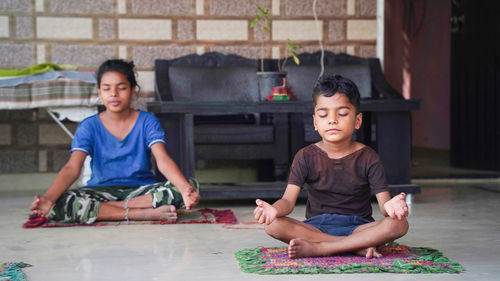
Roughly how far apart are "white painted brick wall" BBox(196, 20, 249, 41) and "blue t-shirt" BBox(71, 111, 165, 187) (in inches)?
59.6

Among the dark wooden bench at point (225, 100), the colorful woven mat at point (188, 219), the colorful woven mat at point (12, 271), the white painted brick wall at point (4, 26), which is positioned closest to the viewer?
the colorful woven mat at point (12, 271)

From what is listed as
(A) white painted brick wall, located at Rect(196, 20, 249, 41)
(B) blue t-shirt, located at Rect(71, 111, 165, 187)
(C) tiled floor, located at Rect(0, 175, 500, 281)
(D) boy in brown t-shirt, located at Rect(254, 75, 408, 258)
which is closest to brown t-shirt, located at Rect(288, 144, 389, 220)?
(D) boy in brown t-shirt, located at Rect(254, 75, 408, 258)

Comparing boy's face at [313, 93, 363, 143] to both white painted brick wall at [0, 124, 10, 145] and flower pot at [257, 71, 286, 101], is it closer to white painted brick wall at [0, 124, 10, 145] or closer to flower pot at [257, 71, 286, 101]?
flower pot at [257, 71, 286, 101]

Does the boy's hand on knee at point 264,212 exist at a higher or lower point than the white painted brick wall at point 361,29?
lower

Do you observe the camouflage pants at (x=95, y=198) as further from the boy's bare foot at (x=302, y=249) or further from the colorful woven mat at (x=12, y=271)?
the boy's bare foot at (x=302, y=249)

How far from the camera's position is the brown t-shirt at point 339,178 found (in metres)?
2.41

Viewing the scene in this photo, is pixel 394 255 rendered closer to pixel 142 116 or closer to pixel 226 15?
pixel 142 116

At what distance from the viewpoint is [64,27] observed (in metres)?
4.74

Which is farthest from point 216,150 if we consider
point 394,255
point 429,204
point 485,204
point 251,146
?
point 394,255

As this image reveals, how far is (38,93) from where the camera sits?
4.15 m

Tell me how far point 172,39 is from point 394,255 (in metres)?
2.88

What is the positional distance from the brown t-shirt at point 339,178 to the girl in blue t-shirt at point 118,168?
0.85 m

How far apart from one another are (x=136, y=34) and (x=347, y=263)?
3.01 metres

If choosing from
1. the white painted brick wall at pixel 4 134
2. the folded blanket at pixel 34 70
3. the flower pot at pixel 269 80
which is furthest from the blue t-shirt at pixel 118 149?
the white painted brick wall at pixel 4 134
